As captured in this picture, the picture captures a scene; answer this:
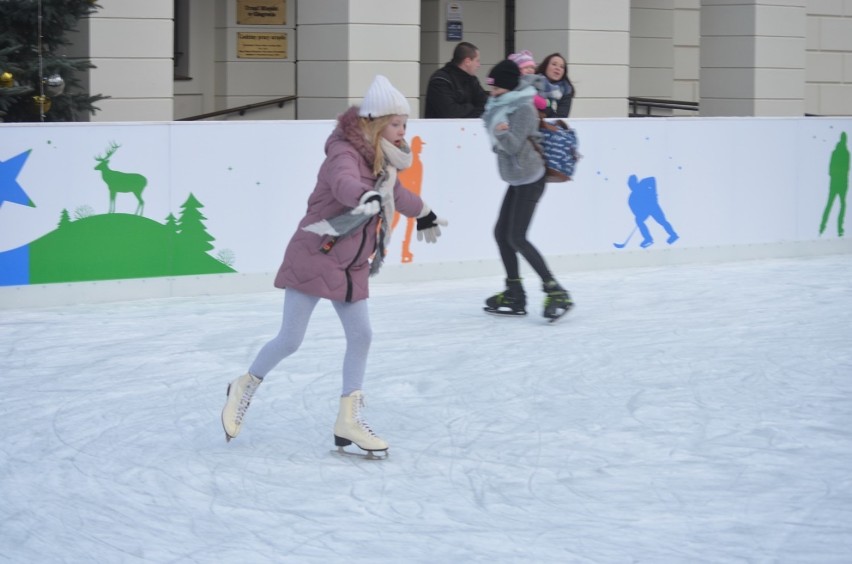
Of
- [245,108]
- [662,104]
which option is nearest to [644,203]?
[245,108]

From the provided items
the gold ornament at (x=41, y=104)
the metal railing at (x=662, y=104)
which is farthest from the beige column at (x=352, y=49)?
the metal railing at (x=662, y=104)

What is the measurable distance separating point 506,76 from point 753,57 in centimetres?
1060

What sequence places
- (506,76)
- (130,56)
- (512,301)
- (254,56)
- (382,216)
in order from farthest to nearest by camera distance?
(254,56) < (130,56) < (512,301) < (506,76) < (382,216)

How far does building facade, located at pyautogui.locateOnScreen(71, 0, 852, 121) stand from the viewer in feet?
44.2

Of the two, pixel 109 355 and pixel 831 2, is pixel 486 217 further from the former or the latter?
pixel 831 2

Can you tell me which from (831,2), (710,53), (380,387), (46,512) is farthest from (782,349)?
(831,2)

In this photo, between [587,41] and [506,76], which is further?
[587,41]

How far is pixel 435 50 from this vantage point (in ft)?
65.0

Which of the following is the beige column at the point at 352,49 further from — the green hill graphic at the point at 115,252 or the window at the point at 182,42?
the green hill graphic at the point at 115,252

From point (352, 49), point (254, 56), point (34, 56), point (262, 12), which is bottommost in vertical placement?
point (34, 56)

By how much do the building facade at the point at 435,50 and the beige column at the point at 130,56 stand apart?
11 mm

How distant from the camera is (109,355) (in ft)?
24.9

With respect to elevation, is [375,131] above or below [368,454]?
above

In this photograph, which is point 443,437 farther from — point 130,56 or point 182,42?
point 182,42
